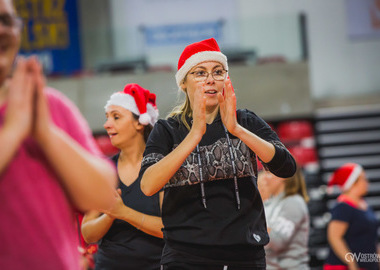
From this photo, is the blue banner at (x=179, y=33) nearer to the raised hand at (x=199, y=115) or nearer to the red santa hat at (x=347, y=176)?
the red santa hat at (x=347, y=176)

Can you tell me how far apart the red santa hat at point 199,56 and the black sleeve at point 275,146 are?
27 cm

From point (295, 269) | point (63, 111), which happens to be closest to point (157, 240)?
point (295, 269)

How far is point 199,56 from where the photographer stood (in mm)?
2525

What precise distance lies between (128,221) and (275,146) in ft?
3.22

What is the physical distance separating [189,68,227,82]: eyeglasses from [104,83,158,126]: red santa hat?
3.00ft

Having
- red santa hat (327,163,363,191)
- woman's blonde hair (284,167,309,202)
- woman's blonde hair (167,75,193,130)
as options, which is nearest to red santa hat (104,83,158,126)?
woman's blonde hair (167,75,193,130)

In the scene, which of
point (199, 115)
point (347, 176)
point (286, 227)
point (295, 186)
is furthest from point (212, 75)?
point (347, 176)

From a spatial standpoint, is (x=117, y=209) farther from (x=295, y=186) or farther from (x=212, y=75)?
(x=295, y=186)

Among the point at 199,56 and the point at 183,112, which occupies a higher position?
the point at 199,56

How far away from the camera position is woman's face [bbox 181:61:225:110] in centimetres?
240

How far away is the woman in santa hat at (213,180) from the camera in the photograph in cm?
218

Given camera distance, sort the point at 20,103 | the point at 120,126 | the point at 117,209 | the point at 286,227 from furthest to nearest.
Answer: the point at 286,227 → the point at 120,126 → the point at 117,209 → the point at 20,103

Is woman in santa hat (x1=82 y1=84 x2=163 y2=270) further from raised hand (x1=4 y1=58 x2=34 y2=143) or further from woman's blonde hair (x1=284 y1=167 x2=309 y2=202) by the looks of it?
raised hand (x1=4 y1=58 x2=34 y2=143)

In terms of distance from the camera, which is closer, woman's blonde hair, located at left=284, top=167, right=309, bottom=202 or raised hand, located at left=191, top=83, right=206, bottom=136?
raised hand, located at left=191, top=83, right=206, bottom=136
